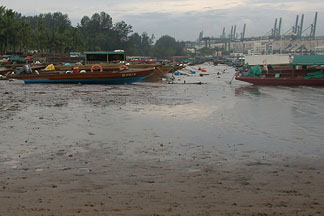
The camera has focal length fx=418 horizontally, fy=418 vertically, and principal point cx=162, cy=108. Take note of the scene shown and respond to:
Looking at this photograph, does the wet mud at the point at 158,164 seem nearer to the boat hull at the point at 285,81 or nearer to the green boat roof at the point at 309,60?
the boat hull at the point at 285,81

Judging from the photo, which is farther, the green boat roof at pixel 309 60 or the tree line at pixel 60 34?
the tree line at pixel 60 34

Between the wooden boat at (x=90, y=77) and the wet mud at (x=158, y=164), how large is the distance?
17365 millimetres

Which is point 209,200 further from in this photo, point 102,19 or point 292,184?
point 102,19

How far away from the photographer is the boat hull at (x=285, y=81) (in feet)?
127

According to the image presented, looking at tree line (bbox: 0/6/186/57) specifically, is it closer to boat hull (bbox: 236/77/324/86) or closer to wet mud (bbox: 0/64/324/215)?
boat hull (bbox: 236/77/324/86)

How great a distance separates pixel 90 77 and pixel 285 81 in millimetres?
18497

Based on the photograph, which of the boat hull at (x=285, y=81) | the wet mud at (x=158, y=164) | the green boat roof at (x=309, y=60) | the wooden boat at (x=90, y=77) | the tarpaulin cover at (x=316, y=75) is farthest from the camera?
the green boat roof at (x=309, y=60)

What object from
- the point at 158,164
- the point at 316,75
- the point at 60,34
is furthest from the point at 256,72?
the point at 60,34

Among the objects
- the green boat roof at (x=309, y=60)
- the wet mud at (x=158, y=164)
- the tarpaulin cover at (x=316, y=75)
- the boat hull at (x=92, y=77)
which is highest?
the green boat roof at (x=309, y=60)

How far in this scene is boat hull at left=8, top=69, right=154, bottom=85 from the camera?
33875 millimetres

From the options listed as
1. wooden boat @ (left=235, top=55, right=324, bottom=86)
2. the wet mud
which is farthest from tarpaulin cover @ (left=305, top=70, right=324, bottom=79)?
the wet mud

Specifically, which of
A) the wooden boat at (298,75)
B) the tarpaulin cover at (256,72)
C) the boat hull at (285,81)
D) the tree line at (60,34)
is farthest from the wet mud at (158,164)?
the tree line at (60,34)

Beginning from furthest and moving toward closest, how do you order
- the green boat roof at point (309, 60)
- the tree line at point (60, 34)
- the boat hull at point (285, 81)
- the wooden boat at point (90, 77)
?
the tree line at point (60, 34), the green boat roof at point (309, 60), the boat hull at point (285, 81), the wooden boat at point (90, 77)

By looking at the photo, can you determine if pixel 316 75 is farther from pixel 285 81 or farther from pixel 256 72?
pixel 256 72
